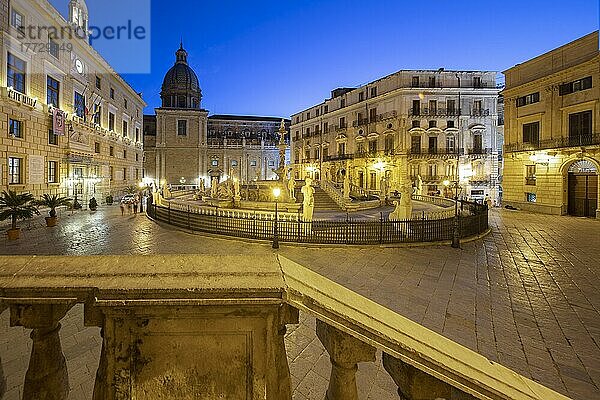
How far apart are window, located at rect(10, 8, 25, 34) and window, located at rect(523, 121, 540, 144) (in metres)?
35.8

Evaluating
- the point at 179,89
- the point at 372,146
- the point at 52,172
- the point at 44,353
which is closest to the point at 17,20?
the point at 52,172

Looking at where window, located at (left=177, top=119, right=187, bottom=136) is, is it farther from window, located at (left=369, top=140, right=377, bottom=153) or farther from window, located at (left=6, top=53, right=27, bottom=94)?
window, located at (left=6, top=53, right=27, bottom=94)

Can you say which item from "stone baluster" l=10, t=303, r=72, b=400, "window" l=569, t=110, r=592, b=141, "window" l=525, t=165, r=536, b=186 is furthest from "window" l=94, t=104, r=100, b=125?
"window" l=569, t=110, r=592, b=141

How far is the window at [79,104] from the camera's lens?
25.0 m

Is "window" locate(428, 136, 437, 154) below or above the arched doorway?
above

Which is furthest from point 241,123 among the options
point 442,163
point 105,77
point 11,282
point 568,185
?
point 11,282

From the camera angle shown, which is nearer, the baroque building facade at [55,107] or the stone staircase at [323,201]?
the baroque building facade at [55,107]

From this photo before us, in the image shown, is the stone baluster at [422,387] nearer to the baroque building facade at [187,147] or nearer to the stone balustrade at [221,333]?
the stone balustrade at [221,333]

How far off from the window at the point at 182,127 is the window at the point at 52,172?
3398 cm

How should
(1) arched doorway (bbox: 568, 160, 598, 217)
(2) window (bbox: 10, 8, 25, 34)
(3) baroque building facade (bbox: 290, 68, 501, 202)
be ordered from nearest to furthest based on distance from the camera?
(2) window (bbox: 10, 8, 25, 34)
(1) arched doorway (bbox: 568, 160, 598, 217)
(3) baroque building facade (bbox: 290, 68, 501, 202)

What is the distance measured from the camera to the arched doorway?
22.0 m

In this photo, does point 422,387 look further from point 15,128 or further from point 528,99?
point 528,99

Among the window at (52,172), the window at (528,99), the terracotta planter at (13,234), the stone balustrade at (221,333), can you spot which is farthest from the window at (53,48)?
the window at (528,99)

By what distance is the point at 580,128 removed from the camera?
2214cm
